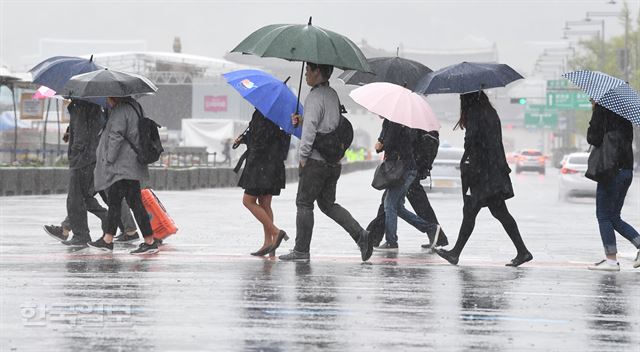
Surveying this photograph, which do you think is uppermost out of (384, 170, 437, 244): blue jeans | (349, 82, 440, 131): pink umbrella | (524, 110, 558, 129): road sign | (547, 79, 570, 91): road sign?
(349, 82, 440, 131): pink umbrella

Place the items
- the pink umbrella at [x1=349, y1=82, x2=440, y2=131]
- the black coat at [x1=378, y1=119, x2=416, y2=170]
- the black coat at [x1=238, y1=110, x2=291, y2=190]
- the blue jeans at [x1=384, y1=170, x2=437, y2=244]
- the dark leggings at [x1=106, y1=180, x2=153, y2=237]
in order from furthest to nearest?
the blue jeans at [x1=384, y1=170, x2=437, y2=244] → the black coat at [x1=378, y1=119, x2=416, y2=170] → the dark leggings at [x1=106, y1=180, x2=153, y2=237] → the pink umbrella at [x1=349, y1=82, x2=440, y2=131] → the black coat at [x1=238, y1=110, x2=291, y2=190]

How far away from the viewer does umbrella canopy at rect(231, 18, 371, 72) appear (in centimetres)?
1198

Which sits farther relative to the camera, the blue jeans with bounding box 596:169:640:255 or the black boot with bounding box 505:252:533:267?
the black boot with bounding box 505:252:533:267

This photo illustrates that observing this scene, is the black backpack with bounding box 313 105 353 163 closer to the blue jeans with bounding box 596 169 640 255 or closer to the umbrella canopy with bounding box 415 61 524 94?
the umbrella canopy with bounding box 415 61 524 94

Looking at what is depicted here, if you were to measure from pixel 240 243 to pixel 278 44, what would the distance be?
3967 mm

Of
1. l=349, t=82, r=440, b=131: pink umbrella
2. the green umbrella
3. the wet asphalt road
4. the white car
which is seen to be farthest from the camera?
the white car

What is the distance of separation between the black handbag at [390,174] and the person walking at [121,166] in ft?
8.00

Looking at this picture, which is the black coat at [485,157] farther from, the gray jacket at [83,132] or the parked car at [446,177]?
the parked car at [446,177]

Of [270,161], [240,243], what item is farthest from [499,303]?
[240,243]

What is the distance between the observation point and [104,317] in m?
8.61

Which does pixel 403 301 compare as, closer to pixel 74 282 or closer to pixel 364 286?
pixel 364 286

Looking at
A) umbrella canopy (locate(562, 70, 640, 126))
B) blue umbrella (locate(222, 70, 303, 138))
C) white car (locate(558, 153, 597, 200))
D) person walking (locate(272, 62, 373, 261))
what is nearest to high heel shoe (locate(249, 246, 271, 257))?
person walking (locate(272, 62, 373, 261))

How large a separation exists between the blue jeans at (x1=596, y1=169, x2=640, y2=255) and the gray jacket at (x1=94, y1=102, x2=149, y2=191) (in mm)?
4478

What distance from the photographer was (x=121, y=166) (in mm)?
13148
